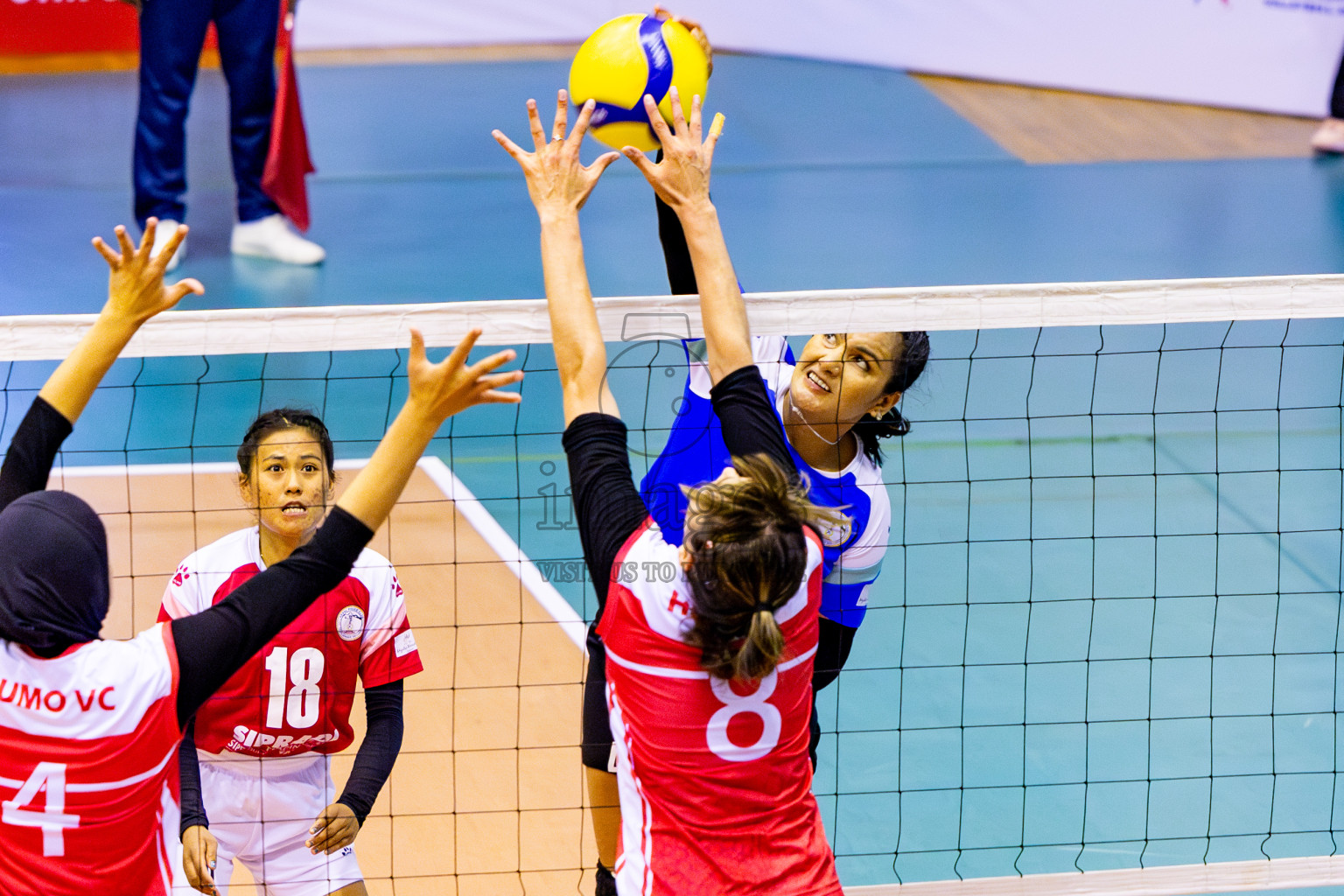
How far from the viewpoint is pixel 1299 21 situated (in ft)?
34.0

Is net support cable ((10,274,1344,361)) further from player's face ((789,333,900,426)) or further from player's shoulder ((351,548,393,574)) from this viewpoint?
player's shoulder ((351,548,393,574))

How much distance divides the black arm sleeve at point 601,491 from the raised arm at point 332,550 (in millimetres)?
197

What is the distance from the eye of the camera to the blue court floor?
13.0ft

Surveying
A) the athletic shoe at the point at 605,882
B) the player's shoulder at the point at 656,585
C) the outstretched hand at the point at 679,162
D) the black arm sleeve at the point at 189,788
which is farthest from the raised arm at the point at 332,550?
the athletic shoe at the point at 605,882

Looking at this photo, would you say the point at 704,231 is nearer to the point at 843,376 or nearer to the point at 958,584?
the point at 843,376

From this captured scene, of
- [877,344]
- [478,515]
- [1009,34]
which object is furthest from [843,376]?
[1009,34]

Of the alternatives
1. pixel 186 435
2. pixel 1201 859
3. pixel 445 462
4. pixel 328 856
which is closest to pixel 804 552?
pixel 328 856

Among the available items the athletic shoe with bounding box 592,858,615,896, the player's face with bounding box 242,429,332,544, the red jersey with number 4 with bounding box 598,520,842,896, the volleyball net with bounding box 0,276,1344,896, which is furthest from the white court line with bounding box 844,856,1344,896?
the player's face with bounding box 242,429,332,544

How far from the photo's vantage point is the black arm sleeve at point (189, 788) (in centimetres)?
263

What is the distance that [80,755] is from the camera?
1.94 metres

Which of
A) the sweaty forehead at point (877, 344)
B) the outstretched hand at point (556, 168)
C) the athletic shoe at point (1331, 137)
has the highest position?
the athletic shoe at point (1331, 137)

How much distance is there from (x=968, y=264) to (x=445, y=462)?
145 inches

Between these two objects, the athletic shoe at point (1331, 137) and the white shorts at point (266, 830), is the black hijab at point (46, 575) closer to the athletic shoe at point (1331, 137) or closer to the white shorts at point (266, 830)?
the white shorts at point (266, 830)

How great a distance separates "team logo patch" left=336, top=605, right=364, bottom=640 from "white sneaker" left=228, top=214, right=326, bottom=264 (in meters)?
5.25
